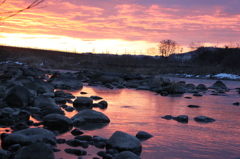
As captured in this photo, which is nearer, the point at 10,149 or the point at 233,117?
the point at 10,149

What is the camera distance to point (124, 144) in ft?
18.6

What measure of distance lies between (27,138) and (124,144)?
6.18 ft

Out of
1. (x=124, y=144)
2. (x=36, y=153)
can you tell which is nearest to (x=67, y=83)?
(x=124, y=144)

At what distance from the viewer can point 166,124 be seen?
8.36m

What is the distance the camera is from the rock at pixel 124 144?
5617mm

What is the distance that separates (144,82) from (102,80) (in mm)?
3192

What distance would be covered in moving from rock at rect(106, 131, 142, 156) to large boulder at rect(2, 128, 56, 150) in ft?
3.85

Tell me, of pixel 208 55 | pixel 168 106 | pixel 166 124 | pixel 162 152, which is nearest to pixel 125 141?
pixel 162 152

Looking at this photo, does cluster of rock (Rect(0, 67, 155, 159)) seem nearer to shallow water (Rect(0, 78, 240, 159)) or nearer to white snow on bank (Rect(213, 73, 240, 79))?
shallow water (Rect(0, 78, 240, 159))

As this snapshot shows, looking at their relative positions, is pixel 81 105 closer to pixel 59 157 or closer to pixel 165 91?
pixel 59 157

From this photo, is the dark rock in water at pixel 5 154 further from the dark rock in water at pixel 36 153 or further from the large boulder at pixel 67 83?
the large boulder at pixel 67 83

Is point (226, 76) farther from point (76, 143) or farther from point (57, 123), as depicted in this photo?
point (76, 143)

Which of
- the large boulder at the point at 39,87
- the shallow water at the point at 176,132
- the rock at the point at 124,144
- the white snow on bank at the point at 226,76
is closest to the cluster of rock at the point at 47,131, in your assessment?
the rock at the point at 124,144

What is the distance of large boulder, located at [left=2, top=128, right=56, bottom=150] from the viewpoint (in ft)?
18.0
